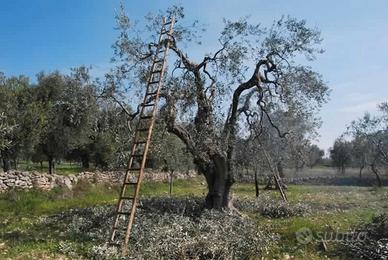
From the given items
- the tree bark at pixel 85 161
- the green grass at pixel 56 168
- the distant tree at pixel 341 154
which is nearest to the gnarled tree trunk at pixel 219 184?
the green grass at pixel 56 168

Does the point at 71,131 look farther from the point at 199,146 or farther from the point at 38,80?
the point at 199,146

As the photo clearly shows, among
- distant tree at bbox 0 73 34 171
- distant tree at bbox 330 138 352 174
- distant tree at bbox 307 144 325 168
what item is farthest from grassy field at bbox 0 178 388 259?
distant tree at bbox 330 138 352 174

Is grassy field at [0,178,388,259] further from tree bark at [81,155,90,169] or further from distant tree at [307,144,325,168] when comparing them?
distant tree at [307,144,325,168]

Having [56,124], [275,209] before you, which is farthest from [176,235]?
[56,124]

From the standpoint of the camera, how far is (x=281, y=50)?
21.3 meters

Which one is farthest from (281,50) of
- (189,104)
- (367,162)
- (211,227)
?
(367,162)

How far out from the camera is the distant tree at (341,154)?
11038 centimetres

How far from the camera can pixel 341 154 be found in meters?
113

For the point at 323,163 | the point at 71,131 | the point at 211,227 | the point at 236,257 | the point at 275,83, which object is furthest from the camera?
the point at 323,163

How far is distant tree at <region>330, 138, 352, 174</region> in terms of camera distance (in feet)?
362

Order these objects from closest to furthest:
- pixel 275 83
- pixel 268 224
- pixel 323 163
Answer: pixel 268 224 → pixel 275 83 → pixel 323 163

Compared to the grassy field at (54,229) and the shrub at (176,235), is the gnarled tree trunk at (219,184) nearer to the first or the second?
the shrub at (176,235)

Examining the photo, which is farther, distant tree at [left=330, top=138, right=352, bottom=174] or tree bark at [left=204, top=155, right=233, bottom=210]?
distant tree at [left=330, top=138, right=352, bottom=174]

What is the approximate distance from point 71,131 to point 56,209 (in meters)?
21.2
